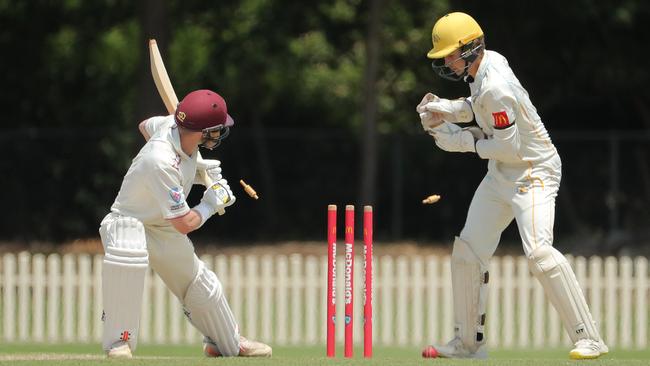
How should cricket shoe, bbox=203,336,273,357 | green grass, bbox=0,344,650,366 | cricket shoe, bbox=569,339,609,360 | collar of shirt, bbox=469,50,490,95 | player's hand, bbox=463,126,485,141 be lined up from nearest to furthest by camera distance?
green grass, bbox=0,344,650,366 < cricket shoe, bbox=569,339,609,360 < collar of shirt, bbox=469,50,490,95 < player's hand, bbox=463,126,485,141 < cricket shoe, bbox=203,336,273,357

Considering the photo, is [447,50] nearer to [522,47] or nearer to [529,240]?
[529,240]

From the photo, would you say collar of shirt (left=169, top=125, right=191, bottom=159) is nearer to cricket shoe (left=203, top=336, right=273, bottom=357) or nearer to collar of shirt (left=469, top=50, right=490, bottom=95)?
cricket shoe (left=203, top=336, right=273, bottom=357)

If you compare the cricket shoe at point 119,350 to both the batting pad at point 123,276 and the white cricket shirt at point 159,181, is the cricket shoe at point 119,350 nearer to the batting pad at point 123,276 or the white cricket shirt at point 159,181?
the batting pad at point 123,276

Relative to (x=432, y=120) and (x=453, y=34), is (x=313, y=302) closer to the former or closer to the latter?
(x=432, y=120)

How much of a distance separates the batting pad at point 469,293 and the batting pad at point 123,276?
189 centimetres

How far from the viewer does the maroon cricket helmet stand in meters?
8.80

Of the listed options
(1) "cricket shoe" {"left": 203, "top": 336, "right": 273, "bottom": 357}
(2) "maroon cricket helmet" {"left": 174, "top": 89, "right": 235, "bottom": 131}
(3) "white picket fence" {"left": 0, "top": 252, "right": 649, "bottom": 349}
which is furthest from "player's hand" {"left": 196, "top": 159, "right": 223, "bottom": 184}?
(3) "white picket fence" {"left": 0, "top": 252, "right": 649, "bottom": 349}

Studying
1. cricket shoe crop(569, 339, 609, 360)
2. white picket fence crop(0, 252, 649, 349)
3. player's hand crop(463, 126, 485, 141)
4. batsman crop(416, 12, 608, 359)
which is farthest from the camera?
white picket fence crop(0, 252, 649, 349)

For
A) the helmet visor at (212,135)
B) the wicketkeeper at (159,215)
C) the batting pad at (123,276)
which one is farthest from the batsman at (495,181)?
the batting pad at (123,276)

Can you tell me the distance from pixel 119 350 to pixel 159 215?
82 centimetres

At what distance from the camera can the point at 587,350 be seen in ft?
28.8

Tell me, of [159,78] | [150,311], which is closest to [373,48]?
[150,311]

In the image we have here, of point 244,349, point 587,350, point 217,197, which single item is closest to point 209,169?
point 217,197

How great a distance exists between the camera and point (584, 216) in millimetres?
22844
